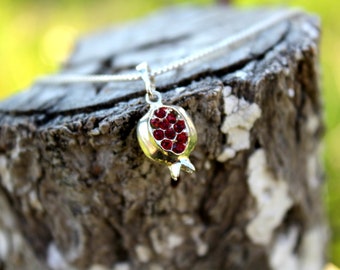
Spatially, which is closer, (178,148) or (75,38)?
(178,148)

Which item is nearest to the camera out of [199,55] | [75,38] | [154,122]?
[154,122]

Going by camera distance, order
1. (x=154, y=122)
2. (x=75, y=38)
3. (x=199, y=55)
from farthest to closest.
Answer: (x=75, y=38)
(x=199, y=55)
(x=154, y=122)

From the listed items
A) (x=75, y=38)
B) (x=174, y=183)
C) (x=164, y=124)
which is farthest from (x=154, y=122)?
(x=75, y=38)

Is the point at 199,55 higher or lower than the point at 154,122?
higher

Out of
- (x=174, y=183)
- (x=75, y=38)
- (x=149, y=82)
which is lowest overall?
(x=174, y=183)

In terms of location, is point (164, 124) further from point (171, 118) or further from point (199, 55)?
point (199, 55)

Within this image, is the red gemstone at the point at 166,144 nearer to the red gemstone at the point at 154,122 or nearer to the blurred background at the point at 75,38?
the red gemstone at the point at 154,122

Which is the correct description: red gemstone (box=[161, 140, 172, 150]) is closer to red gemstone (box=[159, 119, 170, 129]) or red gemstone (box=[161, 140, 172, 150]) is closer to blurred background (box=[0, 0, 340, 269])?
red gemstone (box=[159, 119, 170, 129])

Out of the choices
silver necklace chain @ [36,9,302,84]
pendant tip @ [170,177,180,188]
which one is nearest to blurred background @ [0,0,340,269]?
silver necklace chain @ [36,9,302,84]
